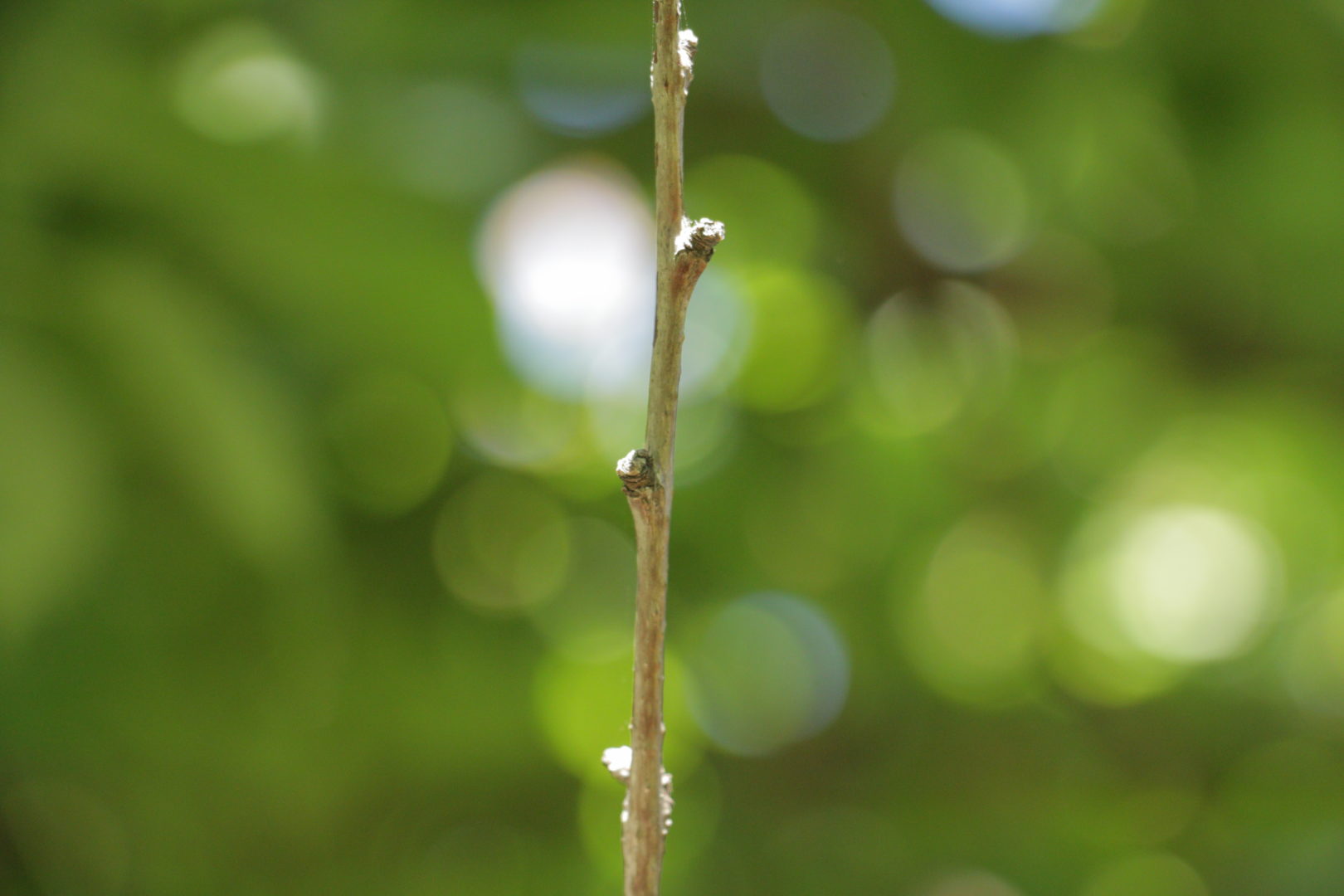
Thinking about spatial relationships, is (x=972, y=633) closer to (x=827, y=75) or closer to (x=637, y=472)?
(x=827, y=75)

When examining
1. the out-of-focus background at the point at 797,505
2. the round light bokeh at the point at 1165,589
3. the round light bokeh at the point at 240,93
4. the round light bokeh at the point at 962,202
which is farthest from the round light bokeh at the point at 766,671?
the round light bokeh at the point at 240,93

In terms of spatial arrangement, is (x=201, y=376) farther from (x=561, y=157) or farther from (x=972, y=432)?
(x=972, y=432)

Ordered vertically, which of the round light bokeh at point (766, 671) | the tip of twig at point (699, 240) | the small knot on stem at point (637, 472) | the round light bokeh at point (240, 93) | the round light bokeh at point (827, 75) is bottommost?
the small knot on stem at point (637, 472)

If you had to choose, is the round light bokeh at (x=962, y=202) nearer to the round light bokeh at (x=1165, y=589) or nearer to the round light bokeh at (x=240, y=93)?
the round light bokeh at (x=1165, y=589)

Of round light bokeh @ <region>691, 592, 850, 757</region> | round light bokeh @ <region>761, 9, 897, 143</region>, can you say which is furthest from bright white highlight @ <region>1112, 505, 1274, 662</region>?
round light bokeh @ <region>761, 9, 897, 143</region>

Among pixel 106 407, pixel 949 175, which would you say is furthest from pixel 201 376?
pixel 949 175

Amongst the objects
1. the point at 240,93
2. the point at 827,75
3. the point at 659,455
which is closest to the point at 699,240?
the point at 659,455
